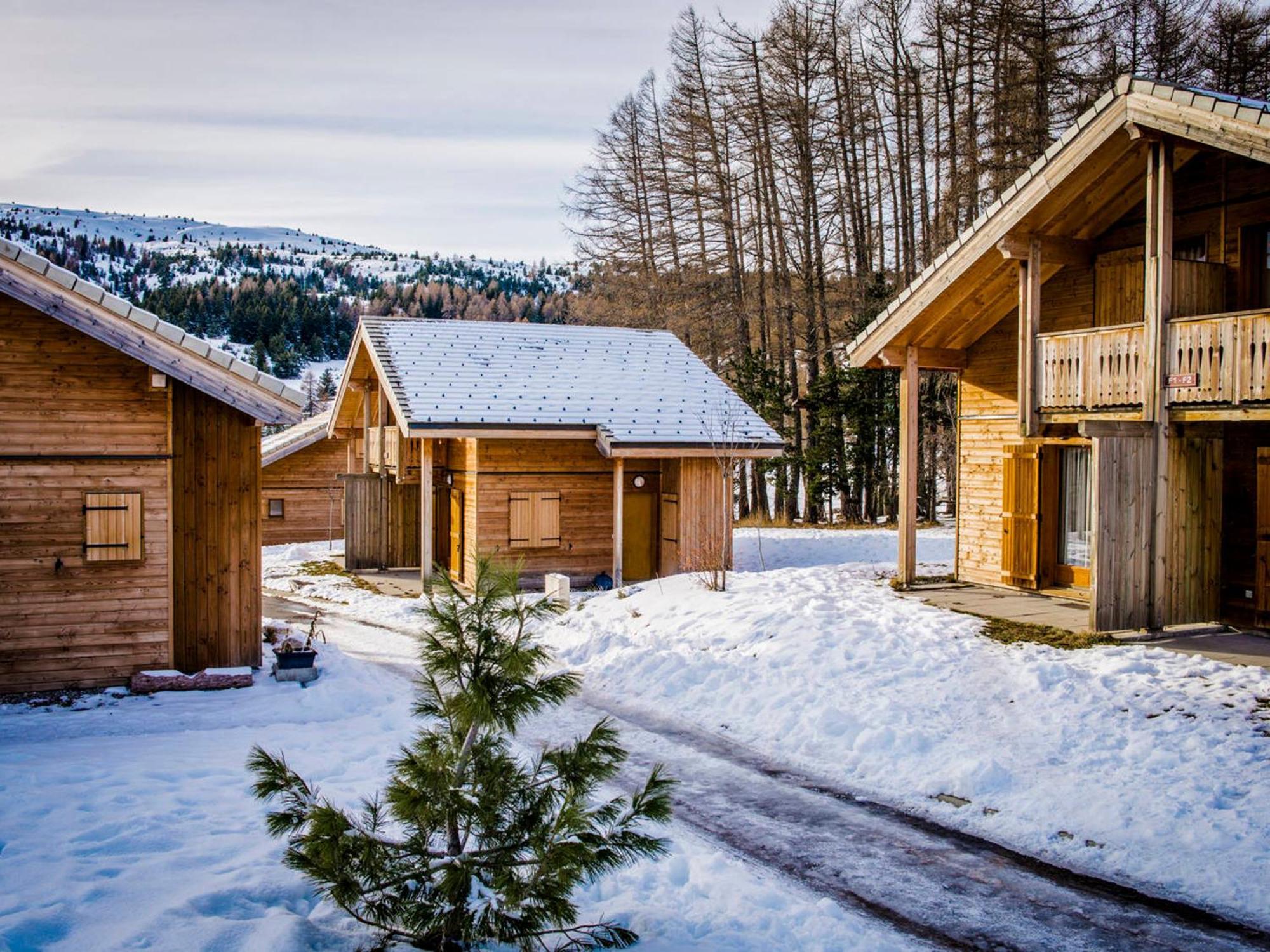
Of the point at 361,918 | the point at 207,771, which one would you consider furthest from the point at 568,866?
the point at 207,771

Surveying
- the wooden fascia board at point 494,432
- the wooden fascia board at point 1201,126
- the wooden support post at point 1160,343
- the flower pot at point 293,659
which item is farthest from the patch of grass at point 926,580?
the flower pot at point 293,659

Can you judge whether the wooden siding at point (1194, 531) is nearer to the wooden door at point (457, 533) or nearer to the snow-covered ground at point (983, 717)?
the snow-covered ground at point (983, 717)

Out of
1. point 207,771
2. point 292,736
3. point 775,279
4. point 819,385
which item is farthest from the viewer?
point 775,279

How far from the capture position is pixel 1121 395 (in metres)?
12.9

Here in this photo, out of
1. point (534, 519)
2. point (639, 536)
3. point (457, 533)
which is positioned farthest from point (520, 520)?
point (639, 536)

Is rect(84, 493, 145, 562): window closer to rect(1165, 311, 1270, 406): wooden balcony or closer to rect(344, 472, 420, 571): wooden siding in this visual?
rect(1165, 311, 1270, 406): wooden balcony

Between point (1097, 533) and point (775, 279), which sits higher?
point (775, 279)

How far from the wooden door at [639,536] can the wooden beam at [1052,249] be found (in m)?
10.3

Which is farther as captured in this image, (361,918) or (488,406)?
(488,406)

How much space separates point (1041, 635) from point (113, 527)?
11429 mm

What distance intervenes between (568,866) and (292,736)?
6.30 meters

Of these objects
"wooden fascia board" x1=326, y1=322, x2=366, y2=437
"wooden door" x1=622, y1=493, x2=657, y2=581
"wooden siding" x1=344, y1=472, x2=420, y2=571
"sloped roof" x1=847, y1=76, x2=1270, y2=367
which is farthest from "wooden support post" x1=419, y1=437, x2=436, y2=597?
"sloped roof" x1=847, y1=76, x2=1270, y2=367

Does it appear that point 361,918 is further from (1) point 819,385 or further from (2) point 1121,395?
(1) point 819,385

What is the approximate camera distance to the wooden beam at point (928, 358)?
1709 cm
